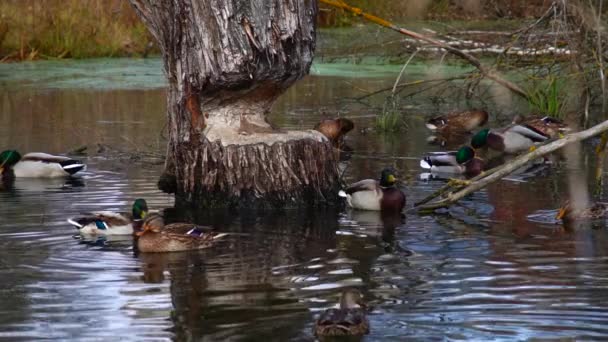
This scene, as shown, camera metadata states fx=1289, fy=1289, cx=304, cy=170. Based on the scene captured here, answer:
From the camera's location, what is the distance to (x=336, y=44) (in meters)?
23.7

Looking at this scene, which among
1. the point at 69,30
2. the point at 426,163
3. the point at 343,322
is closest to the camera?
the point at 343,322

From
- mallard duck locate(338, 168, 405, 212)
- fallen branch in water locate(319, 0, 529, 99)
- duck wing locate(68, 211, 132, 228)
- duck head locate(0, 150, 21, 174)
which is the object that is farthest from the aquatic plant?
duck wing locate(68, 211, 132, 228)

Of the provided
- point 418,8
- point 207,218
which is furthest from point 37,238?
point 418,8

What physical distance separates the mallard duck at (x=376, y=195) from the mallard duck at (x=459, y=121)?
4952 millimetres

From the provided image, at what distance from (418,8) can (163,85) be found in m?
11.5

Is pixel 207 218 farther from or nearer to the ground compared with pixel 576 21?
nearer to the ground

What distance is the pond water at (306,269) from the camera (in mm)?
6234

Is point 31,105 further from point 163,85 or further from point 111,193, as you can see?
point 111,193

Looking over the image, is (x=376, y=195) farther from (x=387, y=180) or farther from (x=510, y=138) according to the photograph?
(x=510, y=138)

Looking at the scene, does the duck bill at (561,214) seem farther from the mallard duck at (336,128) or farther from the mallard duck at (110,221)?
the mallard duck at (336,128)

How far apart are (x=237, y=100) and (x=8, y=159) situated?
3213 mm

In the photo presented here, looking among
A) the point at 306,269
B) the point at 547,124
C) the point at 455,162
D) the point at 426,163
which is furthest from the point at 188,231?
the point at 547,124

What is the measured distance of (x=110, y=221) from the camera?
352 inches

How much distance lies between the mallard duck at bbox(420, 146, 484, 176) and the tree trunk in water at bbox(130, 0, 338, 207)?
2065 millimetres
